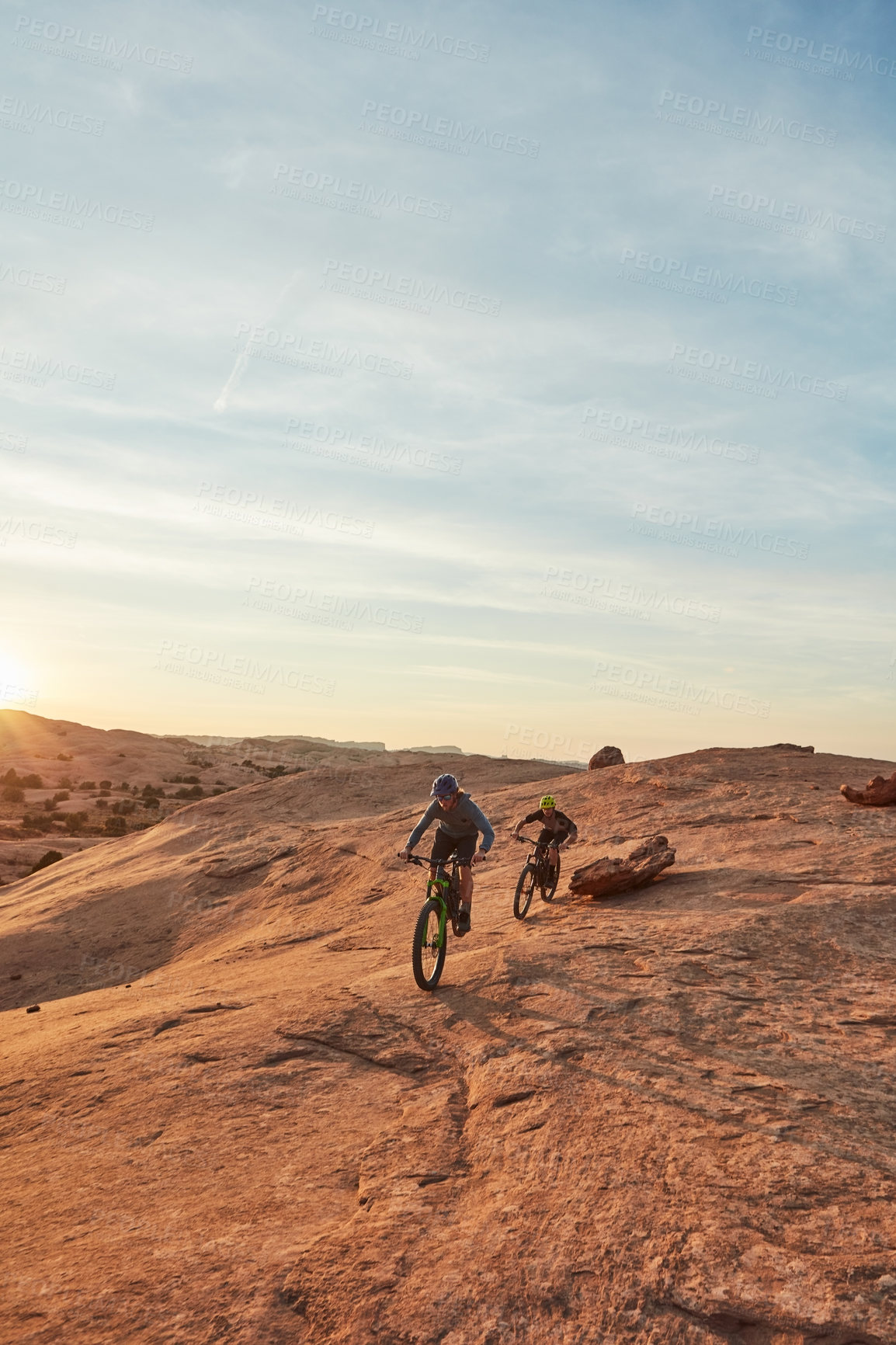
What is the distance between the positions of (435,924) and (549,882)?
4.53 m

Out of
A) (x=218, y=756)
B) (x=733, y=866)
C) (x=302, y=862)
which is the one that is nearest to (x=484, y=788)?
(x=302, y=862)

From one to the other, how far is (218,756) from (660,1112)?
3650 inches

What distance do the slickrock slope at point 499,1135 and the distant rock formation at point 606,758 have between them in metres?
12.9

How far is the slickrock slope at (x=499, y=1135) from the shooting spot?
17.9 ft

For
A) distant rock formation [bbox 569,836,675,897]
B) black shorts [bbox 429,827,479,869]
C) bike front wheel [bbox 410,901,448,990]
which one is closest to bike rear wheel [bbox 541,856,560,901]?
distant rock formation [bbox 569,836,675,897]

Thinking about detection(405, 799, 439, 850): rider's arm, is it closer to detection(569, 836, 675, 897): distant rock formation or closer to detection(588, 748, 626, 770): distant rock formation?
detection(569, 836, 675, 897): distant rock formation

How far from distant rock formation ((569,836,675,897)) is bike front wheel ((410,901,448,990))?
429 centimetres

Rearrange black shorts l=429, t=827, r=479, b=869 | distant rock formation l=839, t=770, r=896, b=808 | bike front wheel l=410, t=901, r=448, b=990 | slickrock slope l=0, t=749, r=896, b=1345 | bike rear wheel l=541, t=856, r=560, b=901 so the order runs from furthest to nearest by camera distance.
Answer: distant rock formation l=839, t=770, r=896, b=808 → bike rear wheel l=541, t=856, r=560, b=901 → black shorts l=429, t=827, r=479, b=869 → bike front wheel l=410, t=901, r=448, b=990 → slickrock slope l=0, t=749, r=896, b=1345

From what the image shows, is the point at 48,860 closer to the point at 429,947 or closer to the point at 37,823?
the point at 37,823

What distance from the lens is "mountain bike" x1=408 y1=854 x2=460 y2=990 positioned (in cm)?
1066

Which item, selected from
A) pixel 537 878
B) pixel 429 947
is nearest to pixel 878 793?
pixel 537 878

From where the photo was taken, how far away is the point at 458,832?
1223 centimetres

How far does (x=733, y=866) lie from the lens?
15578 millimetres

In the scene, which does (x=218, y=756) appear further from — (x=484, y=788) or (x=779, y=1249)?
(x=779, y=1249)
